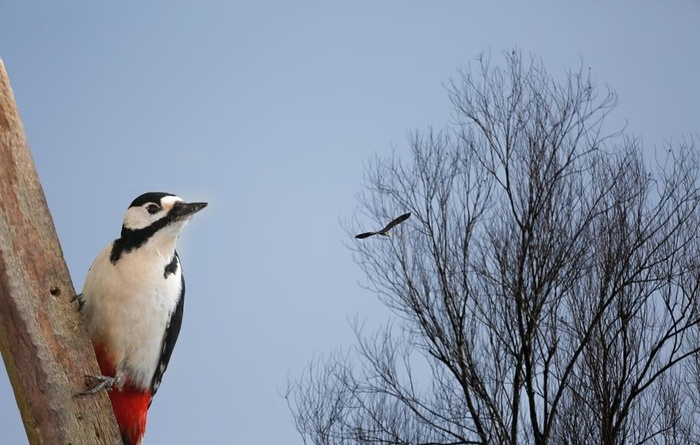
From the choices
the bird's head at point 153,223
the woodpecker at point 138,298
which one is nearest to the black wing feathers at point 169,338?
the woodpecker at point 138,298

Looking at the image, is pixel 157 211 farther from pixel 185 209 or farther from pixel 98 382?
pixel 98 382

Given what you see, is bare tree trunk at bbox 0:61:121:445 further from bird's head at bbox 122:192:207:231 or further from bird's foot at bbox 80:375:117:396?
bird's head at bbox 122:192:207:231

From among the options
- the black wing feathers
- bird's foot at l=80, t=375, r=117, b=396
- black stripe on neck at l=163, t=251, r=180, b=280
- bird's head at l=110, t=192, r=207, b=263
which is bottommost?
bird's foot at l=80, t=375, r=117, b=396

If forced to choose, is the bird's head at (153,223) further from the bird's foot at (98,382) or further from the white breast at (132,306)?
the bird's foot at (98,382)

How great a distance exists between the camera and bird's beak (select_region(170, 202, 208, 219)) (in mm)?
1401

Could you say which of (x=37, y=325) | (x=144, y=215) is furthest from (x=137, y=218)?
(x=37, y=325)

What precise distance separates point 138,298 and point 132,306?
0.02m

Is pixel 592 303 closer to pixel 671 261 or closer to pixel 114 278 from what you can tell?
pixel 671 261

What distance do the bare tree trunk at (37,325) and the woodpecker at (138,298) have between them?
0.03 m

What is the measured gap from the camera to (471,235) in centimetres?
451

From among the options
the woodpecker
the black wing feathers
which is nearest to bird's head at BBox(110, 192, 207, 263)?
the woodpecker

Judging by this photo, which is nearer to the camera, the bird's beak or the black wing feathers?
the bird's beak

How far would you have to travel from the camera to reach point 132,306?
1453 mm

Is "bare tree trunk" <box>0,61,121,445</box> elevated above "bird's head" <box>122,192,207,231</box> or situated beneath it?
situated beneath
